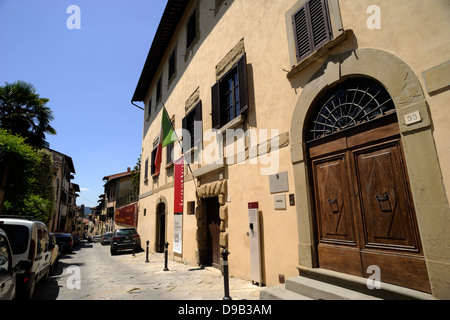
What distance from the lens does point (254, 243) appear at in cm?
562

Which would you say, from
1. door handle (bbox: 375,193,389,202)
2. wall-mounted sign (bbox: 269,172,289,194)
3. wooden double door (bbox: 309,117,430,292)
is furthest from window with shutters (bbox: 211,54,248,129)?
door handle (bbox: 375,193,389,202)

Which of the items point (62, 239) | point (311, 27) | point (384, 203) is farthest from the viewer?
point (62, 239)

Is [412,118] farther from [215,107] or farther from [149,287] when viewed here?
[149,287]

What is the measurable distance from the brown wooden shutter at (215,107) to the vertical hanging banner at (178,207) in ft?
10.4

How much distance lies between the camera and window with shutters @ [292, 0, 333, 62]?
4431mm

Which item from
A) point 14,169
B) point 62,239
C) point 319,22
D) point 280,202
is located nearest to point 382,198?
point 280,202

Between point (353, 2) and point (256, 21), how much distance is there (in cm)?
290

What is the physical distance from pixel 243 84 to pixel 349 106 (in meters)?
3.15

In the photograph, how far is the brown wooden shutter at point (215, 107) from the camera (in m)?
7.55

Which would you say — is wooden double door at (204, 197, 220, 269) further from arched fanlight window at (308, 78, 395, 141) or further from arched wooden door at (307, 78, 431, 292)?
arched fanlight window at (308, 78, 395, 141)

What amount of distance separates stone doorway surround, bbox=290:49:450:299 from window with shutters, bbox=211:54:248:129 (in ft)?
9.46

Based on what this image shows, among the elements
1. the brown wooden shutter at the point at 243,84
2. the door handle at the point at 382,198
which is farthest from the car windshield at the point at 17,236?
Result: the door handle at the point at 382,198

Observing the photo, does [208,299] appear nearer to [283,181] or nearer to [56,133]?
[283,181]

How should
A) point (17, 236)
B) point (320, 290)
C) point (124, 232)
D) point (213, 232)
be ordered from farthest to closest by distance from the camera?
point (124, 232), point (213, 232), point (17, 236), point (320, 290)
